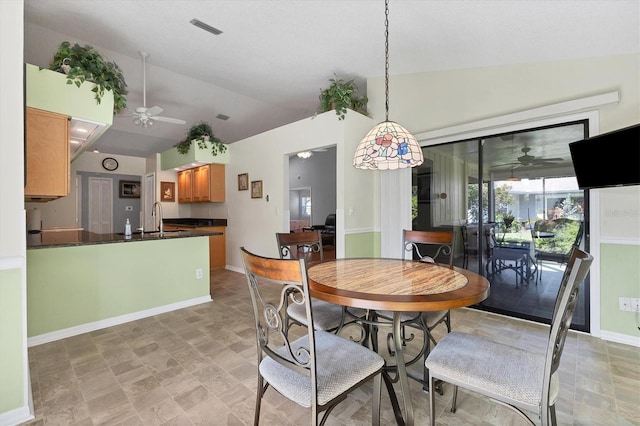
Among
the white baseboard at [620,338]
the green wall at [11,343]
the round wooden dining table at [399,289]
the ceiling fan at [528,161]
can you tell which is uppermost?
the ceiling fan at [528,161]

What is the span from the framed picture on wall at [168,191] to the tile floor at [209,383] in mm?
4528

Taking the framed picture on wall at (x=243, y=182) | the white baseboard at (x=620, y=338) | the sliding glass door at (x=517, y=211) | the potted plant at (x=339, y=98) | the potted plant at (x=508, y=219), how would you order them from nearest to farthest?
the white baseboard at (x=620, y=338)
the sliding glass door at (x=517, y=211)
the potted plant at (x=508, y=219)
the potted plant at (x=339, y=98)
the framed picture on wall at (x=243, y=182)

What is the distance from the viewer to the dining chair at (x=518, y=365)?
1062 millimetres

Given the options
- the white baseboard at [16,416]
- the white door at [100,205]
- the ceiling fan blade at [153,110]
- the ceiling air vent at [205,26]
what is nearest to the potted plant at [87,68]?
the ceiling fan blade at [153,110]

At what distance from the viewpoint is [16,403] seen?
62.2 inches

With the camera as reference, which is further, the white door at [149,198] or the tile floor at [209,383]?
the white door at [149,198]

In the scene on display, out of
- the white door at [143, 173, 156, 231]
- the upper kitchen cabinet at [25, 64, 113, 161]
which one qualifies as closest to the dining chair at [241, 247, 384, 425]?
the upper kitchen cabinet at [25, 64, 113, 161]

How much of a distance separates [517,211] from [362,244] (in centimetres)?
187

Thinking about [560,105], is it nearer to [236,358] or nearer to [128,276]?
[236,358]

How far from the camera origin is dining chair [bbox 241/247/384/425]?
3.62 feet

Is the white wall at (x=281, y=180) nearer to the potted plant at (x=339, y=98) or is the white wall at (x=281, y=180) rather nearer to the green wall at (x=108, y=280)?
the potted plant at (x=339, y=98)

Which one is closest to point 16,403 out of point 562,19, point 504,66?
point 562,19

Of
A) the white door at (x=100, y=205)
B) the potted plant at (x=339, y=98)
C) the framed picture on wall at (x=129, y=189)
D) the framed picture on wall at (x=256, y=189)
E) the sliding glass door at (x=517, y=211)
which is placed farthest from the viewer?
the framed picture on wall at (x=129, y=189)

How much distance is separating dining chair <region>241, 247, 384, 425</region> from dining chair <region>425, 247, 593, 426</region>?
1.10 feet
